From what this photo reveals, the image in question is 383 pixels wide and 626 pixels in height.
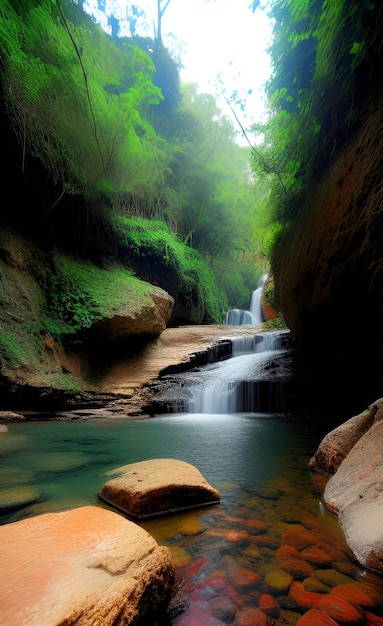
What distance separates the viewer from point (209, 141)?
19.3 m

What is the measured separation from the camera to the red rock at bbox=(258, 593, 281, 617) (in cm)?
120

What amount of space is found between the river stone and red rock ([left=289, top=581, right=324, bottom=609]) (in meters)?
0.54

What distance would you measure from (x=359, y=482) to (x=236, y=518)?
88cm

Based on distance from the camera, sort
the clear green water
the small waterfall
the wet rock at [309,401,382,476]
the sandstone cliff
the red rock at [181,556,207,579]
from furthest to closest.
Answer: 1. the small waterfall
2. the sandstone cliff
3. the wet rock at [309,401,382,476]
4. the clear green water
5. the red rock at [181,556,207,579]

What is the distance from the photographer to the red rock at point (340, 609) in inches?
45.5

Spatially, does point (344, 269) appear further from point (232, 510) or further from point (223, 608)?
point (223, 608)

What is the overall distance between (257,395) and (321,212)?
4231mm

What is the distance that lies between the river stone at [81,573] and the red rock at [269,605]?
393 millimetres

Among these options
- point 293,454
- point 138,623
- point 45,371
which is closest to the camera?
point 138,623

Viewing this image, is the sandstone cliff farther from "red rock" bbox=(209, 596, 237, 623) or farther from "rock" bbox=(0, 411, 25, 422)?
"rock" bbox=(0, 411, 25, 422)

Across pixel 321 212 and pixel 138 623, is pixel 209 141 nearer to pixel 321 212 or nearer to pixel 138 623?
pixel 321 212

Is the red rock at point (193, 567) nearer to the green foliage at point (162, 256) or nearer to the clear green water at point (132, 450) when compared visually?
the clear green water at point (132, 450)

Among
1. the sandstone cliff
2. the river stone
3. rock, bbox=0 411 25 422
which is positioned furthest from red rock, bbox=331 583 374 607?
rock, bbox=0 411 25 422

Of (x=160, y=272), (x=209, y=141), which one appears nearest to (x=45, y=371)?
(x=160, y=272)
